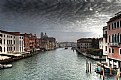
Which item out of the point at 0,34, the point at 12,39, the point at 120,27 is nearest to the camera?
the point at 120,27

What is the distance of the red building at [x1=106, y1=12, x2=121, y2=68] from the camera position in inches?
1281

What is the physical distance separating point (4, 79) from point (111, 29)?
22278mm

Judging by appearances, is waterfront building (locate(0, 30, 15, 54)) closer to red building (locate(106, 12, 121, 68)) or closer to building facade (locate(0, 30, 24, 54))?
building facade (locate(0, 30, 24, 54))

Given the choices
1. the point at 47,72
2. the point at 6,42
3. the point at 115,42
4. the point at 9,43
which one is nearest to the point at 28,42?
the point at 9,43

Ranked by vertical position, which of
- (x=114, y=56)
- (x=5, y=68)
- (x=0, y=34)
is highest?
(x=0, y=34)

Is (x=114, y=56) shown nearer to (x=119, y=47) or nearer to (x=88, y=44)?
(x=119, y=47)

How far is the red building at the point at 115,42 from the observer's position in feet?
107

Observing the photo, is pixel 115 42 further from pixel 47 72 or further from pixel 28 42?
pixel 28 42

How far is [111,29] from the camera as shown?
36.4 metres

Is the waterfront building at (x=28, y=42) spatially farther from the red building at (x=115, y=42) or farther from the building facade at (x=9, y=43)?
the red building at (x=115, y=42)

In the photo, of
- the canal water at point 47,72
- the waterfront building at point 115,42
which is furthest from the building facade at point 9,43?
the waterfront building at point 115,42

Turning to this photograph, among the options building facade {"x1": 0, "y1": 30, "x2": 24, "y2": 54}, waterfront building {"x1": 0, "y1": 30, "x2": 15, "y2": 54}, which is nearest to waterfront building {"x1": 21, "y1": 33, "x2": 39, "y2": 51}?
building facade {"x1": 0, "y1": 30, "x2": 24, "y2": 54}

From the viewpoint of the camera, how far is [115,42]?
34.2 meters

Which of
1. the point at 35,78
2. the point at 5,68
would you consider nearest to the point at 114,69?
the point at 35,78
